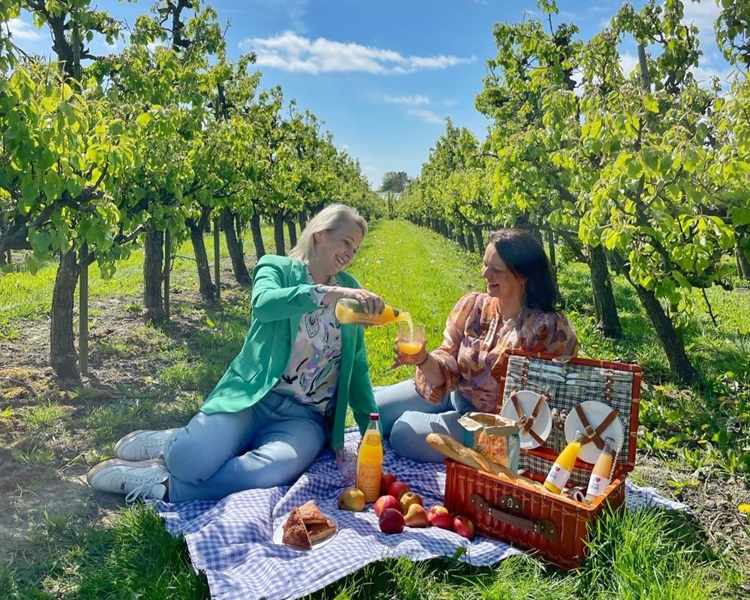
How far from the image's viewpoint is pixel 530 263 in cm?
347

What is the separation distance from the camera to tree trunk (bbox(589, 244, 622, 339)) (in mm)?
7492

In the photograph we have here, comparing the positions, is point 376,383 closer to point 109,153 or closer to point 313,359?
point 313,359

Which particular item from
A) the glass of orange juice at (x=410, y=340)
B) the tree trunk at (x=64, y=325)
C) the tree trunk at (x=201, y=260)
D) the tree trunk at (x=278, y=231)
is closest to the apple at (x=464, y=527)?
the glass of orange juice at (x=410, y=340)

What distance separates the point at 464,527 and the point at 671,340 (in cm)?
366

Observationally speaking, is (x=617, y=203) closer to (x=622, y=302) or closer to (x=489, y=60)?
(x=622, y=302)

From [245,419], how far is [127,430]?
5.16 feet

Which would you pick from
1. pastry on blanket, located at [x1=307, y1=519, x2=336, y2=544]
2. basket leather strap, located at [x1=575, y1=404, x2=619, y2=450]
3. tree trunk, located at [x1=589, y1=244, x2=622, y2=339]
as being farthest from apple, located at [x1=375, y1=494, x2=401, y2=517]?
tree trunk, located at [x1=589, y1=244, x2=622, y2=339]

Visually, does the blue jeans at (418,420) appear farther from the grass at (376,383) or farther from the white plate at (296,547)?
the grass at (376,383)

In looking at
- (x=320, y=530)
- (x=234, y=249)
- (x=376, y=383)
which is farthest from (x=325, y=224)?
(x=234, y=249)

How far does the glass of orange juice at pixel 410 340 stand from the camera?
3354 mm

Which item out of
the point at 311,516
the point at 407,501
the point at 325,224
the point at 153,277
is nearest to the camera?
the point at 311,516

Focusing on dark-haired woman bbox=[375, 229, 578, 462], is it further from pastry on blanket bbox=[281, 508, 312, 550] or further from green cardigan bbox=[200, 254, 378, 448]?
pastry on blanket bbox=[281, 508, 312, 550]

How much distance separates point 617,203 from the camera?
14.7 feet

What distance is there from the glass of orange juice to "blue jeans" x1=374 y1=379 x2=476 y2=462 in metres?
0.69
